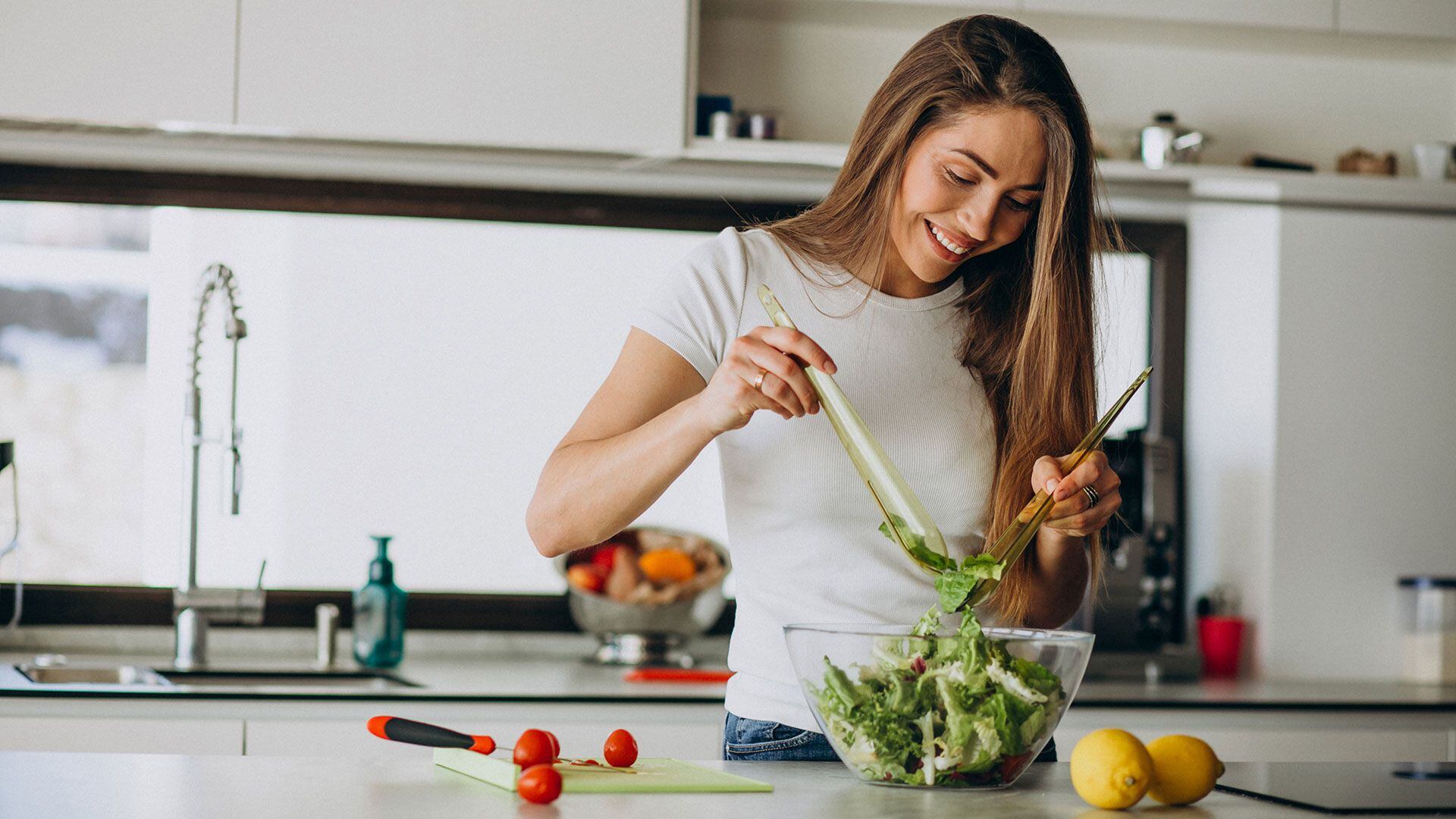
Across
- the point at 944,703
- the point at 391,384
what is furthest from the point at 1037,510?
the point at 391,384

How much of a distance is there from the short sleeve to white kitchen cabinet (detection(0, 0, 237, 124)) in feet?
4.18

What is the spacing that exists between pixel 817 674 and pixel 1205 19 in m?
1.97

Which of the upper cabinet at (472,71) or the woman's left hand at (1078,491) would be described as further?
the upper cabinet at (472,71)

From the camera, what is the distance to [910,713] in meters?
1.07

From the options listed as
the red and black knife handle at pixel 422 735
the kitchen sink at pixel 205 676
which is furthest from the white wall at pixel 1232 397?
the red and black knife handle at pixel 422 735

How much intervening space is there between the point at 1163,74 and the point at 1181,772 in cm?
205

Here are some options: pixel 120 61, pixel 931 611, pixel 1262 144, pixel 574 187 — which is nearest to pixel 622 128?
pixel 574 187

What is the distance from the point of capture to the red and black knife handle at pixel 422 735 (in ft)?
3.82

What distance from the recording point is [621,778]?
3.69 ft

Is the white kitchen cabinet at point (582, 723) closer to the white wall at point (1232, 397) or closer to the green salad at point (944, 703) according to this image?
the green salad at point (944, 703)

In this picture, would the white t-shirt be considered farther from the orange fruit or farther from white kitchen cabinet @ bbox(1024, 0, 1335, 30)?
white kitchen cabinet @ bbox(1024, 0, 1335, 30)

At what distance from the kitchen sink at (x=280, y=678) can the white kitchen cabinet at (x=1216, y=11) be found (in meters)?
1.63

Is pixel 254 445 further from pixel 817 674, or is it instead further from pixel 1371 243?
pixel 1371 243

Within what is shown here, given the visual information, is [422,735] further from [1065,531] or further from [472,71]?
[472,71]
